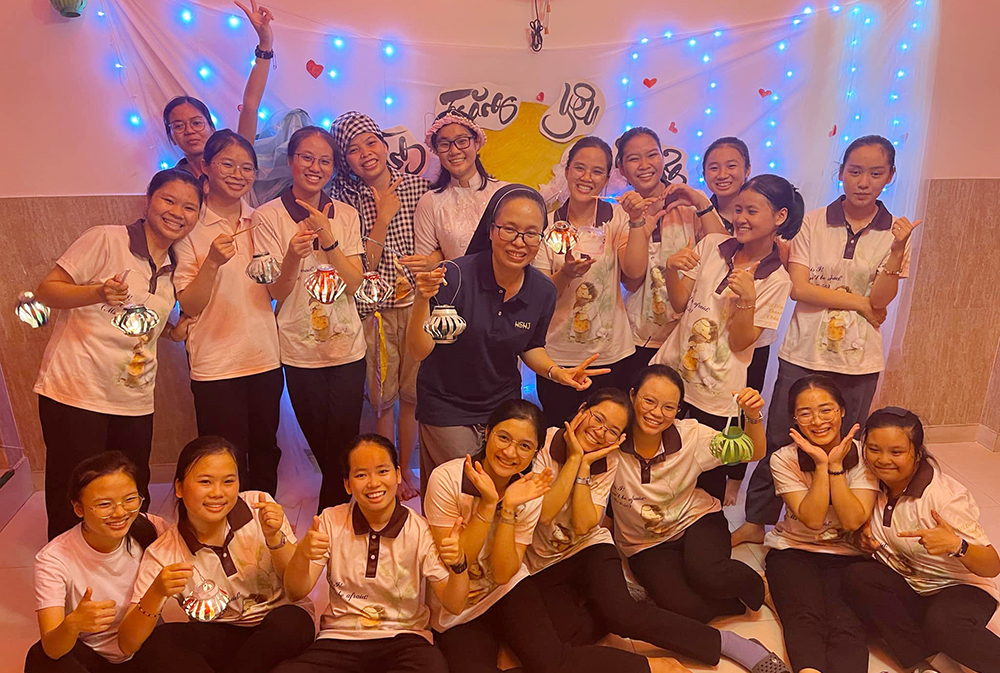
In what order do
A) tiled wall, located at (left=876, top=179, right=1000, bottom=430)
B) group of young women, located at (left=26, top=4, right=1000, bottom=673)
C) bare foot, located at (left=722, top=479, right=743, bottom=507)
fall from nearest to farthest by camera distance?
1. group of young women, located at (left=26, top=4, right=1000, bottom=673)
2. bare foot, located at (left=722, top=479, right=743, bottom=507)
3. tiled wall, located at (left=876, top=179, right=1000, bottom=430)

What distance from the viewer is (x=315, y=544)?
207 centimetres

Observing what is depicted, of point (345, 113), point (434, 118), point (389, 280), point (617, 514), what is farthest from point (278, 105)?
point (617, 514)

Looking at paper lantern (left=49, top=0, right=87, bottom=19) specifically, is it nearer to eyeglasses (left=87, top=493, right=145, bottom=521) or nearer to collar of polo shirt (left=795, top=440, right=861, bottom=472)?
eyeglasses (left=87, top=493, right=145, bottom=521)

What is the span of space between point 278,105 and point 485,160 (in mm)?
882

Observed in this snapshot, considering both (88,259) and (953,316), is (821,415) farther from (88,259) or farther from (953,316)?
(88,259)

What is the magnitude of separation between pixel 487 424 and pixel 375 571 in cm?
61

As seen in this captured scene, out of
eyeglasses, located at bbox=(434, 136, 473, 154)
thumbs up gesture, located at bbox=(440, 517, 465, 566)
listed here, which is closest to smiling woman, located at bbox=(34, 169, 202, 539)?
eyeglasses, located at bbox=(434, 136, 473, 154)

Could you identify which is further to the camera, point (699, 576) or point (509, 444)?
point (699, 576)

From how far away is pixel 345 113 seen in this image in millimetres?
3088

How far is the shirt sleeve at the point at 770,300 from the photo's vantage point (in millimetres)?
2826

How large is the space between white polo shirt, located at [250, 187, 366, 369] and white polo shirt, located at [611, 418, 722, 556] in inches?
44.2

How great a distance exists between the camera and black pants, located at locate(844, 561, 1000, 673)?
228cm

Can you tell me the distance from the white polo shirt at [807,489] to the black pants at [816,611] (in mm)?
27

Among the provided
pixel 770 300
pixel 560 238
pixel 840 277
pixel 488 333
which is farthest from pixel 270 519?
pixel 840 277
